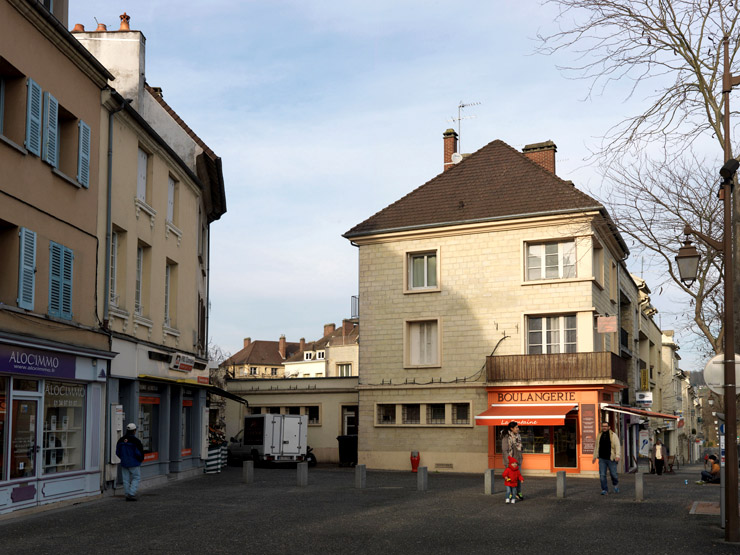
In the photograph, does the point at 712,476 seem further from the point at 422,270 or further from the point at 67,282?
the point at 67,282

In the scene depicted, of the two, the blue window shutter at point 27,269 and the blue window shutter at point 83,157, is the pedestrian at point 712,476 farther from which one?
the blue window shutter at point 27,269

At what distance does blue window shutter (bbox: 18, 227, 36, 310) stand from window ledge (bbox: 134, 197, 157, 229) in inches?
228

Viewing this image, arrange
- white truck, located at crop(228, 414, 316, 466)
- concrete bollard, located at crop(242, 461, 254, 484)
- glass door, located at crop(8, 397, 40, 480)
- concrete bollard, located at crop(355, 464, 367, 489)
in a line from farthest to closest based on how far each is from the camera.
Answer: white truck, located at crop(228, 414, 316, 466) < concrete bollard, located at crop(242, 461, 254, 484) < concrete bollard, located at crop(355, 464, 367, 489) < glass door, located at crop(8, 397, 40, 480)

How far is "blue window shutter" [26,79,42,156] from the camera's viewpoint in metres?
15.4

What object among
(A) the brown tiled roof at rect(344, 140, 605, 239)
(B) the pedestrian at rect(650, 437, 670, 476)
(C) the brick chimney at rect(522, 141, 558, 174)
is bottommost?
(B) the pedestrian at rect(650, 437, 670, 476)

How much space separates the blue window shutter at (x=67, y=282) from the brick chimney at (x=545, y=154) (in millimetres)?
24599

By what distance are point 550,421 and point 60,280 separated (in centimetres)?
1933

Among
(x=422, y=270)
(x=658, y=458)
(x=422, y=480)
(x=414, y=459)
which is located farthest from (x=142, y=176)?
(x=658, y=458)

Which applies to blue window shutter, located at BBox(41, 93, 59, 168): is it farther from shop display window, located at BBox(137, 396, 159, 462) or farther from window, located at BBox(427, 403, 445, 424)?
window, located at BBox(427, 403, 445, 424)

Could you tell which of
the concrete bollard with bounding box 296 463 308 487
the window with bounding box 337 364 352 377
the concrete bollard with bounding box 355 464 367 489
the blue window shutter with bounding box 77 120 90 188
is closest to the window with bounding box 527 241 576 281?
the concrete bollard with bounding box 355 464 367 489

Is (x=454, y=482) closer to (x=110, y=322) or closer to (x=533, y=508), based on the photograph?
(x=533, y=508)

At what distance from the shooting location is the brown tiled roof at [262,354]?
105875 mm

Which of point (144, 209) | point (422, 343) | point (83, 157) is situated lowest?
point (422, 343)

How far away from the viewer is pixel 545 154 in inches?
1474
